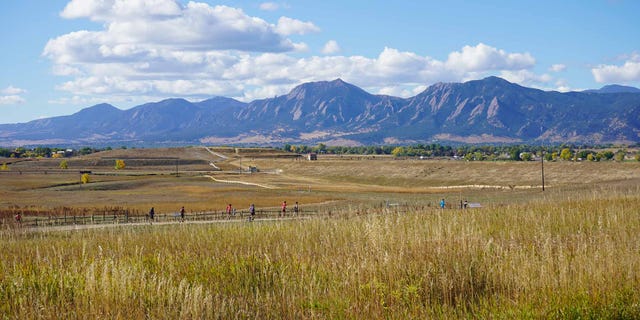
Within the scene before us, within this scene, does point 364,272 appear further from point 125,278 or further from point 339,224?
point 339,224

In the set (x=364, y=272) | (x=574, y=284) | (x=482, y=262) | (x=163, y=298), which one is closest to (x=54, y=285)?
(x=163, y=298)

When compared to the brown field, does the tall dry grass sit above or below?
above

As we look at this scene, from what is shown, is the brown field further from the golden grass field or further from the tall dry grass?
the tall dry grass

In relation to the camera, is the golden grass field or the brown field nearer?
the golden grass field

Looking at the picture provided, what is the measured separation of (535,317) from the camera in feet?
28.8

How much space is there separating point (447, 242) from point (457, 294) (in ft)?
7.80

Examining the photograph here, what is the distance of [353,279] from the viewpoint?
1045 centimetres

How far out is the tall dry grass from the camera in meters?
9.25

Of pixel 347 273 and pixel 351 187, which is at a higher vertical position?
pixel 347 273

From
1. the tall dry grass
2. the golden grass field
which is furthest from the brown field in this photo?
the tall dry grass

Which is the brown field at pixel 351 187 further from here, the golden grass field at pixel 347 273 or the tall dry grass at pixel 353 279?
the tall dry grass at pixel 353 279

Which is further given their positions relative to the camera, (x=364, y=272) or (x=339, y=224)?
(x=339, y=224)

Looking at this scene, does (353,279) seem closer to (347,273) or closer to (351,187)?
(347,273)

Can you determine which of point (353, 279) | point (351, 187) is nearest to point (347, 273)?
point (353, 279)
